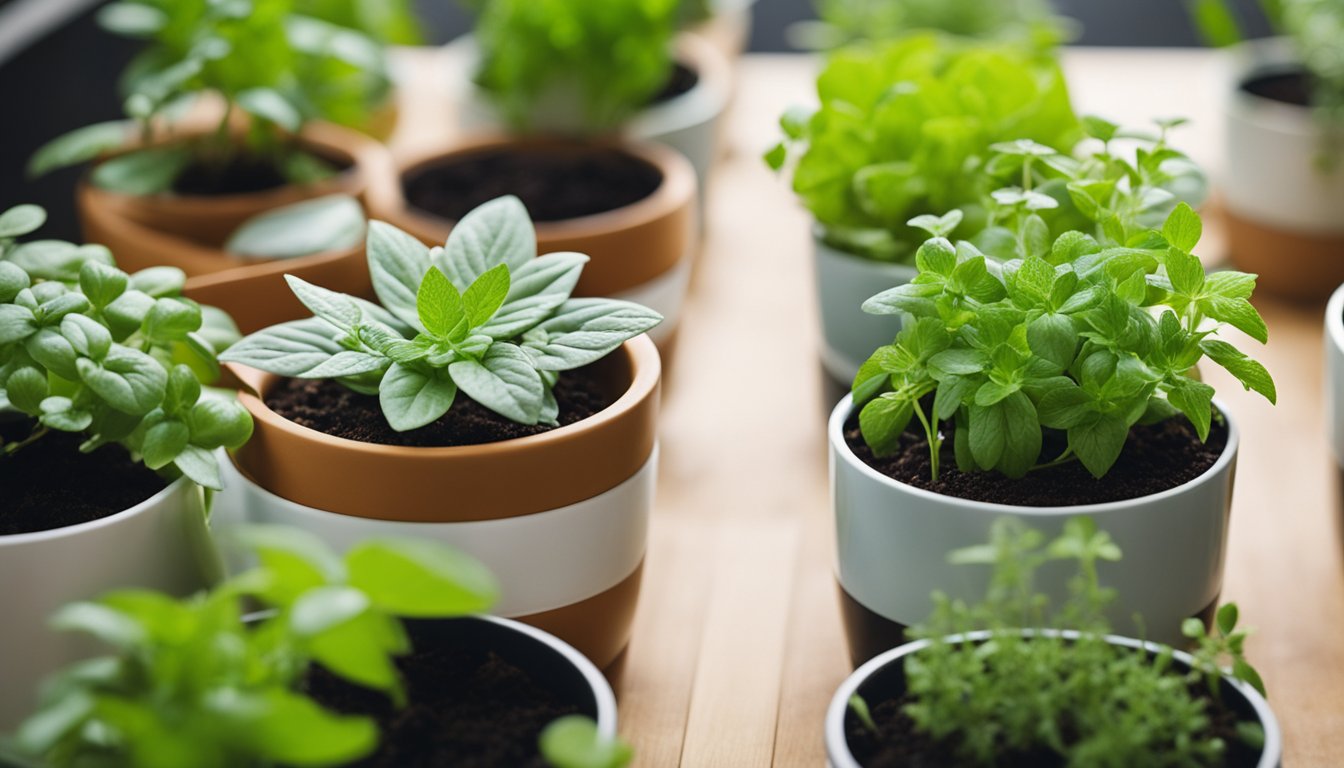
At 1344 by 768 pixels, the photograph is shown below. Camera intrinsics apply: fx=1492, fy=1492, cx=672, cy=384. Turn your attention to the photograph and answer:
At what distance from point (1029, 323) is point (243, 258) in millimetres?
704

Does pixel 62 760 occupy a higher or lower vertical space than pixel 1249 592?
higher

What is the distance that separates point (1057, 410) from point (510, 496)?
0.31 m

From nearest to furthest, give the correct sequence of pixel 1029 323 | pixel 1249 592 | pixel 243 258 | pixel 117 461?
pixel 1029 323 → pixel 117 461 → pixel 1249 592 → pixel 243 258

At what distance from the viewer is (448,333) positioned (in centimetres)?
87

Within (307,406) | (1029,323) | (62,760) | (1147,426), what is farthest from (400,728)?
(1147,426)

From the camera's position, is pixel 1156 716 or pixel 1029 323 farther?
pixel 1029 323

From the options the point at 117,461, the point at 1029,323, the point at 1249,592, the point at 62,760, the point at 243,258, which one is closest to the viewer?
the point at 62,760

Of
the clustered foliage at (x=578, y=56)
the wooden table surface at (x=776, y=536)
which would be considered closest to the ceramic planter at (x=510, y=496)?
the wooden table surface at (x=776, y=536)

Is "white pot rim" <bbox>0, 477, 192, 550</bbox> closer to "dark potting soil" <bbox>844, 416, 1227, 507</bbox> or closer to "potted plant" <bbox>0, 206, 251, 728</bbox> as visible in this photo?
"potted plant" <bbox>0, 206, 251, 728</bbox>

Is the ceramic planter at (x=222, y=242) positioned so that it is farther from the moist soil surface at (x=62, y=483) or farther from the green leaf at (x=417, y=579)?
the green leaf at (x=417, y=579)

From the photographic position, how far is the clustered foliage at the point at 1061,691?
26.4 inches

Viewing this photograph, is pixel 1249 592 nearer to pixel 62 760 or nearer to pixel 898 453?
pixel 898 453

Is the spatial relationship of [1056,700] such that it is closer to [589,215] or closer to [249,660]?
→ [249,660]

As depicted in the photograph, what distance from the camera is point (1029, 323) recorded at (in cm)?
80
